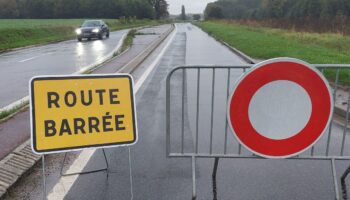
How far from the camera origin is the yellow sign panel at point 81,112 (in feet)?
11.2

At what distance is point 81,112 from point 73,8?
415ft

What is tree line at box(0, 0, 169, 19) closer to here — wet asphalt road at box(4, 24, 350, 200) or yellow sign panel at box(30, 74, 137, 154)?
wet asphalt road at box(4, 24, 350, 200)

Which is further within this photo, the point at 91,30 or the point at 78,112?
the point at 91,30

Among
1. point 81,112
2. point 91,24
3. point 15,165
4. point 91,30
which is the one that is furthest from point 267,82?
point 91,24

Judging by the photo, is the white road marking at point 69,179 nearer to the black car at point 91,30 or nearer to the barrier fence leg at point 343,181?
the barrier fence leg at point 343,181

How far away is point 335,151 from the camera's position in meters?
5.02

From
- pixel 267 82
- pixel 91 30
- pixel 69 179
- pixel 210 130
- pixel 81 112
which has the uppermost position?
A: pixel 267 82

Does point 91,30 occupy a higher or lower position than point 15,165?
lower

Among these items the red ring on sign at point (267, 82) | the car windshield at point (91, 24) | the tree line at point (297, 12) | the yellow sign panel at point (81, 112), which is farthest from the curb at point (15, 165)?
the car windshield at point (91, 24)

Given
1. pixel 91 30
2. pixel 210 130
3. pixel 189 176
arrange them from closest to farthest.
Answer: pixel 189 176, pixel 210 130, pixel 91 30

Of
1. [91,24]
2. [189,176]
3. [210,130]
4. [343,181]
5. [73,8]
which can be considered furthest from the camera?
[73,8]

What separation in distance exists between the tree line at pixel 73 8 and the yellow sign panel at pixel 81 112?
404ft

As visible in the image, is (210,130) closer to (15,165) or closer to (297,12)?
(15,165)

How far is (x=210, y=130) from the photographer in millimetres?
5809
